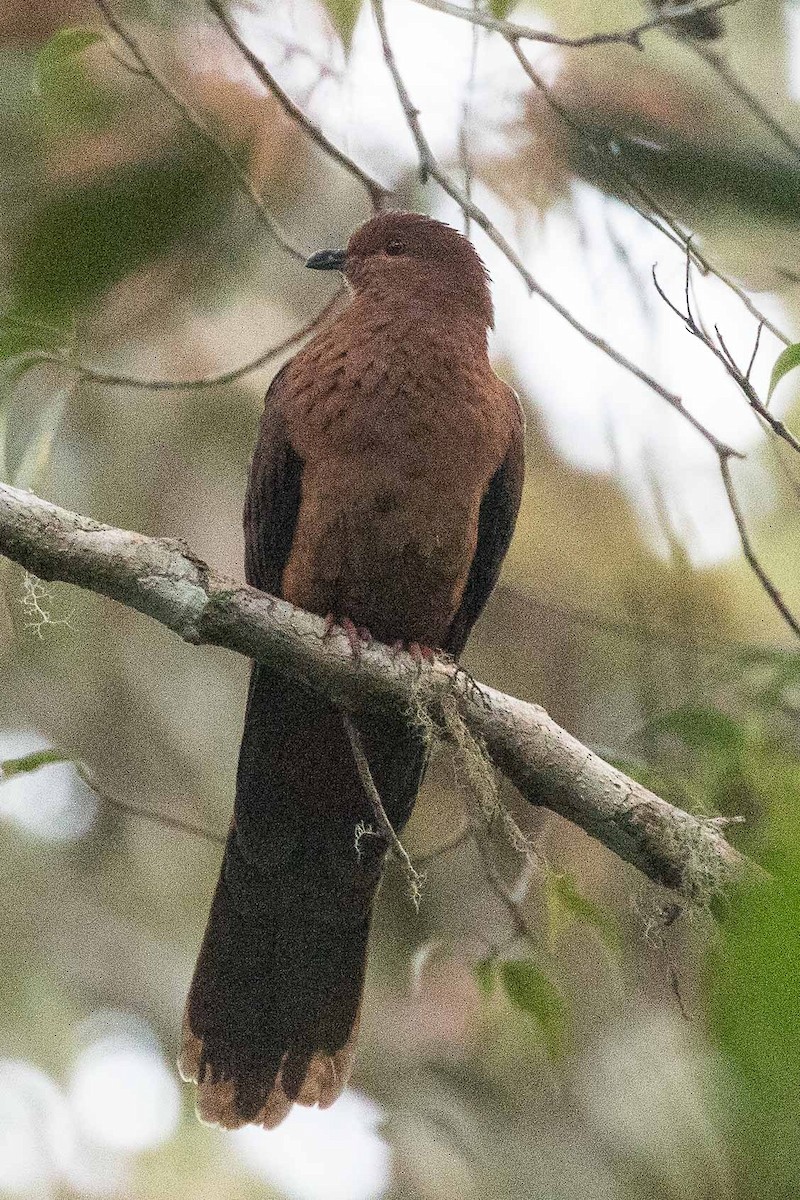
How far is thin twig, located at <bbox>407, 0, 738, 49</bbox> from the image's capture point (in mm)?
3039

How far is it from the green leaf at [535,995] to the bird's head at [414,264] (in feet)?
5.47

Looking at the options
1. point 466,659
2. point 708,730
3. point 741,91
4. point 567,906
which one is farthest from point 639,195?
point 466,659

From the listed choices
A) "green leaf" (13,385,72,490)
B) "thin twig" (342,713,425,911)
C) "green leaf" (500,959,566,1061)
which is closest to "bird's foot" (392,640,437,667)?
"thin twig" (342,713,425,911)

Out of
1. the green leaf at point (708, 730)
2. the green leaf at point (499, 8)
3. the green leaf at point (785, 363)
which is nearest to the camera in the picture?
the green leaf at point (785, 363)

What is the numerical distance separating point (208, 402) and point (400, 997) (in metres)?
2.40

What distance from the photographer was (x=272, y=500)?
3371 mm

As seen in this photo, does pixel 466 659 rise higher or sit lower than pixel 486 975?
higher

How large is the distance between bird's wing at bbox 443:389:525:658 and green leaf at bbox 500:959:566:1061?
2.94 feet

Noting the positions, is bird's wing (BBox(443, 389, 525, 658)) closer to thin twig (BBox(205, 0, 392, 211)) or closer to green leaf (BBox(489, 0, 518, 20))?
thin twig (BBox(205, 0, 392, 211))

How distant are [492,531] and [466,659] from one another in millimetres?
1705

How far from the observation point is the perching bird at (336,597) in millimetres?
3207

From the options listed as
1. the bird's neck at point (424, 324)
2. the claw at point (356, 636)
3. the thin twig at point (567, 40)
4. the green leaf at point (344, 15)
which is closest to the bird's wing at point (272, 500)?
the bird's neck at point (424, 324)

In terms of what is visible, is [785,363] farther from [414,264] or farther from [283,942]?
[283,942]

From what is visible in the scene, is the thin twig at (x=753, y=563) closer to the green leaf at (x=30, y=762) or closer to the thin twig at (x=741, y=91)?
the thin twig at (x=741, y=91)
